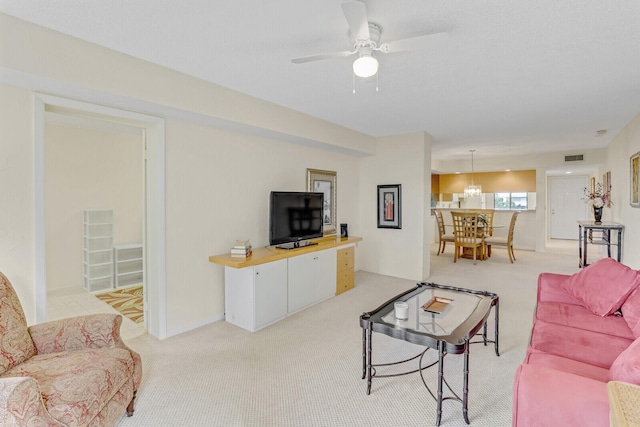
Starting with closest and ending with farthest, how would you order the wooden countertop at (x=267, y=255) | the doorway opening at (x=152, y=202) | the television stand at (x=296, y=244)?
1. the doorway opening at (x=152, y=202)
2. the wooden countertop at (x=267, y=255)
3. the television stand at (x=296, y=244)

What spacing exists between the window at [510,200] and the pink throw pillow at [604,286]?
22.6ft

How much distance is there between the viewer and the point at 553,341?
2.00m

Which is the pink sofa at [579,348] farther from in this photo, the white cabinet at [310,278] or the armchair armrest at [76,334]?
the white cabinet at [310,278]

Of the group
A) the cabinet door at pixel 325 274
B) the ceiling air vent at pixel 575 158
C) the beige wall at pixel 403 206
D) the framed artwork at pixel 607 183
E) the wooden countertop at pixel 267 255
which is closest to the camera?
the wooden countertop at pixel 267 255

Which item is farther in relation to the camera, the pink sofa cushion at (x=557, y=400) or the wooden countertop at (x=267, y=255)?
the wooden countertop at (x=267, y=255)

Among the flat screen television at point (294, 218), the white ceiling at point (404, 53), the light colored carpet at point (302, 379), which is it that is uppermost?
the white ceiling at point (404, 53)

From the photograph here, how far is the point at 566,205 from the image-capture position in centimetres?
962

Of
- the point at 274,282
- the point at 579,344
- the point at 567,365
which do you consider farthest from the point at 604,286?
the point at 274,282

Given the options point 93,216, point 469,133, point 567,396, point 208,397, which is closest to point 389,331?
point 567,396

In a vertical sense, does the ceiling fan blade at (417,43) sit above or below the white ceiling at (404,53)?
below

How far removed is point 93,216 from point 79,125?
1.25 meters

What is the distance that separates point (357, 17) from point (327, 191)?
3439 millimetres

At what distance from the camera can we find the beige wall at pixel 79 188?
4301mm

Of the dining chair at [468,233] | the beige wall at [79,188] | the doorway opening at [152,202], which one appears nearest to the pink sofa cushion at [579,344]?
the doorway opening at [152,202]
